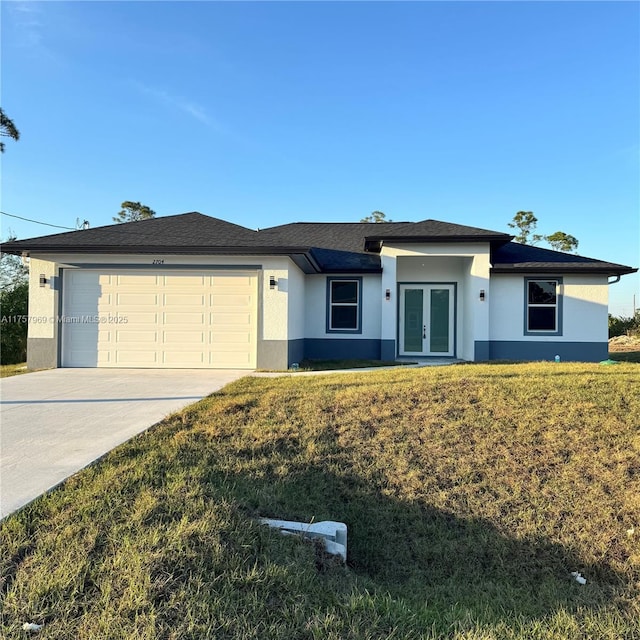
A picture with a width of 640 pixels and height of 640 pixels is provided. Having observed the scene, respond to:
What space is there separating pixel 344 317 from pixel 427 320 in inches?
111

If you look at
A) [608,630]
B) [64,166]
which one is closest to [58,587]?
[608,630]

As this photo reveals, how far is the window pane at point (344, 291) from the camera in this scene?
44.7 ft

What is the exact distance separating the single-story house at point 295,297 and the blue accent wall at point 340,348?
45mm

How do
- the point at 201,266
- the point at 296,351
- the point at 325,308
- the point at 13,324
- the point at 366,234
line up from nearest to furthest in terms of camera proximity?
the point at 201,266
the point at 296,351
the point at 325,308
the point at 13,324
the point at 366,234

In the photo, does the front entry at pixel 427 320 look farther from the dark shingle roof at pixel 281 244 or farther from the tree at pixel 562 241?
the tree at pixel 562 241

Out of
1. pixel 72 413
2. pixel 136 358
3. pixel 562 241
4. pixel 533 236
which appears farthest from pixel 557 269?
pixel 533 236

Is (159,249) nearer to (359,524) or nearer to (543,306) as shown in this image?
(359,524)

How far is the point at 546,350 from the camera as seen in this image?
512 inches

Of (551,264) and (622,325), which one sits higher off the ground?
(551,264)

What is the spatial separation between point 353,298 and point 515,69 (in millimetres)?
8131

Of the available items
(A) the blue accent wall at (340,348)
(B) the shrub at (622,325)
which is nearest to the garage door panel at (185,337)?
(A) the blue accent wall at (340,348)

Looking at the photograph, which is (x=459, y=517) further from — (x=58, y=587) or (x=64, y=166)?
(x=64, y=166)

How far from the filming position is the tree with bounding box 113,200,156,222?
35.2 meters

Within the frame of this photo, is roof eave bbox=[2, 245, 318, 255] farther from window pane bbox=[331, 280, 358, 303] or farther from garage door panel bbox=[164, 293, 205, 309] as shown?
window pane bbox=[331, 280, 358, 303]
